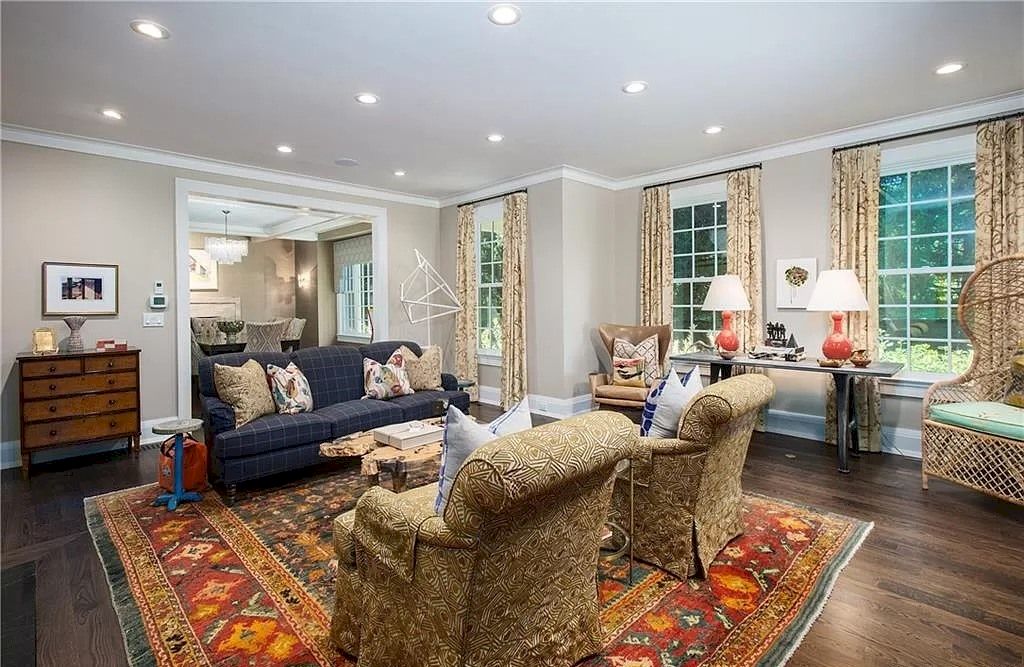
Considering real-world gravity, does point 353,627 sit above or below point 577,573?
below

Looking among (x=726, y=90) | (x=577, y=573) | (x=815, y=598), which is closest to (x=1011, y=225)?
(x=726, y=90)

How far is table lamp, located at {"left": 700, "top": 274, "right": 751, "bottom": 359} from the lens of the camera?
4.71 meters

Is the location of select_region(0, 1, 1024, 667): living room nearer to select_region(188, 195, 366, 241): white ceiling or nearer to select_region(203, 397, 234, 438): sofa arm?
select_region(203, 397, 234, 438): sofa arm

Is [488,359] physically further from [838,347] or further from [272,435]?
[838,347]

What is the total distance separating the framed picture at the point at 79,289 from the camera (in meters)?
4.39

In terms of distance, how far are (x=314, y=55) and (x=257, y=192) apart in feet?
9.74

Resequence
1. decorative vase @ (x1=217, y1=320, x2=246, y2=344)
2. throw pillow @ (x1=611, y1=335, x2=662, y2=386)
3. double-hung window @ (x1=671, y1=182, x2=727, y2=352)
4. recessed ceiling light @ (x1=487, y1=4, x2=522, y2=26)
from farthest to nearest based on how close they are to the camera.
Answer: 1. decorative vase @ (x1=217, y1=320, x2=246, y2=344)
2. double-hung window @ (x1=671, y1=182, x2=727, y2=352)
3. throw pillow @ (x1=611, y1=335, x2=662, y2=386)
4. recessed ceiling light @ (x1=487, y1=4, x2=522, y2=26)

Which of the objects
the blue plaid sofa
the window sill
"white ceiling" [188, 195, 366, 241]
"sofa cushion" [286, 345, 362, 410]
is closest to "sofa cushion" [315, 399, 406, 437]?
the blue plaid sofa

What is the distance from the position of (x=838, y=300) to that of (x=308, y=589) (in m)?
4.06

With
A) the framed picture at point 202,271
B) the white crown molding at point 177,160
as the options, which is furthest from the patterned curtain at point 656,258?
the framed picture at point 202,271

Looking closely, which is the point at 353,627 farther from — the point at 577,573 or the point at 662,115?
the point at 662,115

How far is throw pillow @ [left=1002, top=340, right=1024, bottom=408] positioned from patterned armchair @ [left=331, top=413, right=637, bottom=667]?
328 centimetres

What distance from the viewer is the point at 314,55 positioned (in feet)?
10.0

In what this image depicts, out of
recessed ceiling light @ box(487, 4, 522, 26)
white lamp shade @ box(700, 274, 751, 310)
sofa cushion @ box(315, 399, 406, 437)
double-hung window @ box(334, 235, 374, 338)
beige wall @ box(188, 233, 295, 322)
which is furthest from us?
beige wall @ box(188, 233, 295, 322)
